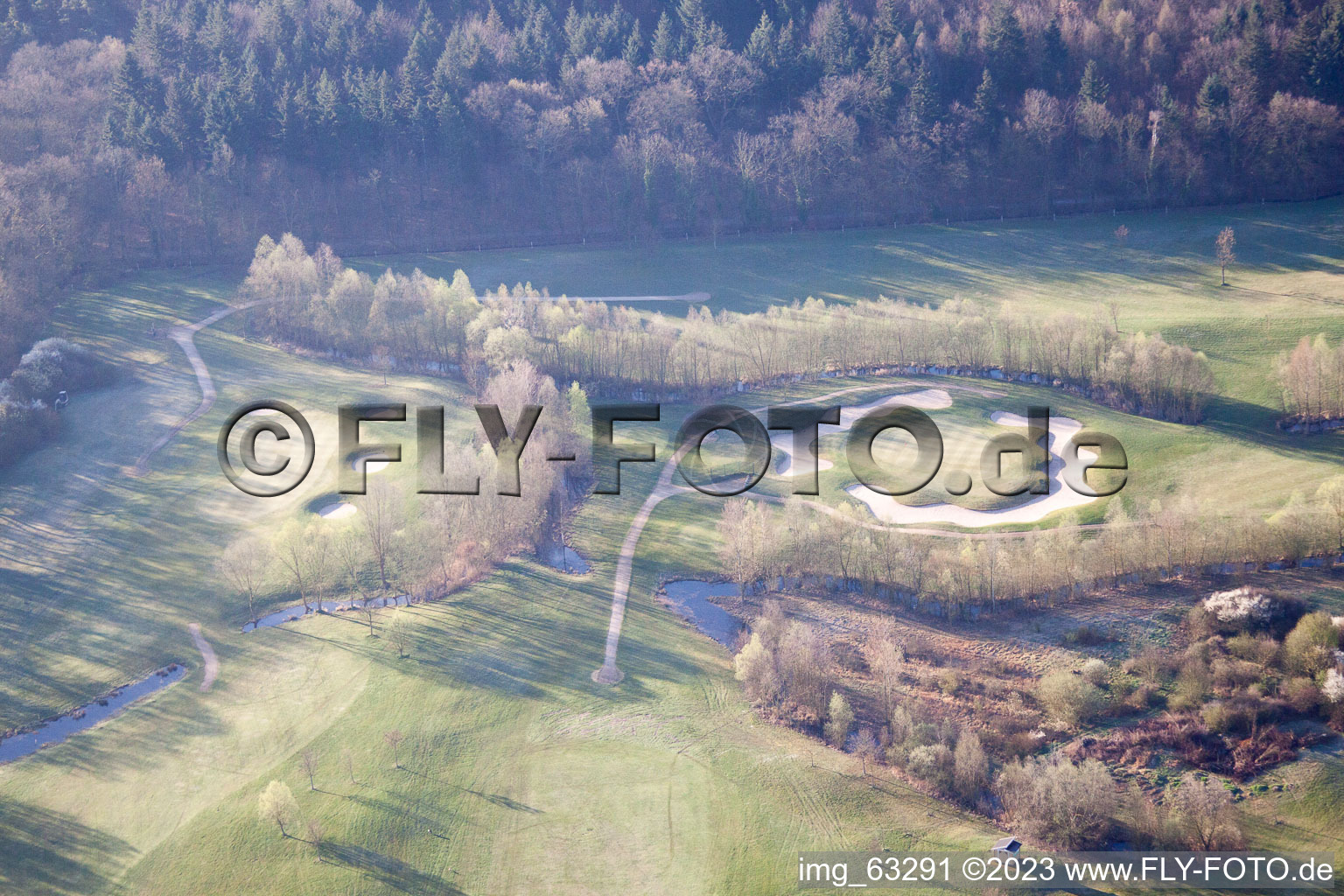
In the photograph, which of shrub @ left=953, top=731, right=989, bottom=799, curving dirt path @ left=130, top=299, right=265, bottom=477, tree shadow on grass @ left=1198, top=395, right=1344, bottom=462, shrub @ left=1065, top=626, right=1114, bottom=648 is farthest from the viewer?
curving dirt path @ left=130, top=299, right=265, bottom=477

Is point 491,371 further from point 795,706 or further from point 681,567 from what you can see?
point 795,706

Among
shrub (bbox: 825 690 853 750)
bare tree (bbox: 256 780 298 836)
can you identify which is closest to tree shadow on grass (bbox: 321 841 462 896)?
bare tree (bbox: 256 780 298 836)

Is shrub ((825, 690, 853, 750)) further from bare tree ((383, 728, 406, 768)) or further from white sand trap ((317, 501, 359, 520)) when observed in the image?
white sand trap ((317, 501, 359, 520))

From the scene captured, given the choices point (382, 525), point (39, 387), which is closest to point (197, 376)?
point (39, 387)

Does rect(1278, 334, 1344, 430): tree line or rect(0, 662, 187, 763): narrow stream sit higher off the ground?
rect(1278, 334, 1344, 430): tree line

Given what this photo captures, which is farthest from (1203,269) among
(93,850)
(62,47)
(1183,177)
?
(62,47)

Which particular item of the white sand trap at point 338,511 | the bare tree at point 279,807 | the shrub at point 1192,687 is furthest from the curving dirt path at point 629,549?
the white sand trap at point 338,511
